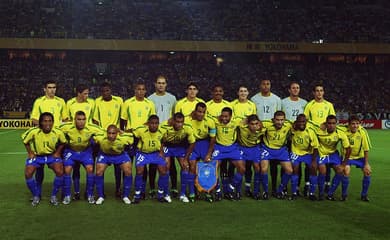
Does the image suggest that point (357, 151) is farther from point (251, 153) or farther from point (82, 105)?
point (82, 105)

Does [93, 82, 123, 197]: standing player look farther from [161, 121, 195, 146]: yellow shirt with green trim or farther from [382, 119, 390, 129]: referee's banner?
[382, 119, 390, 129]: referee's banner

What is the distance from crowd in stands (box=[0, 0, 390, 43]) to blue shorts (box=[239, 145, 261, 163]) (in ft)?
86.8

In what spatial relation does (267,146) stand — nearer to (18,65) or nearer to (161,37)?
(161,37)

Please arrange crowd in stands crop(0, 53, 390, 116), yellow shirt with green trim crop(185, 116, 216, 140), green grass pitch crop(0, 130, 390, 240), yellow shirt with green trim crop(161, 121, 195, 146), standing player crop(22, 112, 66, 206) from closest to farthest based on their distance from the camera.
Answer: green grass pitch crop(0, 130, 390, 240) < standing player crop(22, 112, 66, 206) < yellow shirt with green trim crop(161, 121, 195, 146) < yellow shirt with green trim crop(185, 116, 216, 140) < crowd in stands crop(0, 53, 390, 116)

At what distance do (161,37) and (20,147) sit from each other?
19.0m

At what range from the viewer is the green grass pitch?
5832mm

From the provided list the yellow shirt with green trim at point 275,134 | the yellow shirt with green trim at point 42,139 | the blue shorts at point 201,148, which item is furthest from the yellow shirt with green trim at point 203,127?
the yellow shirt with green trim at point 42,139

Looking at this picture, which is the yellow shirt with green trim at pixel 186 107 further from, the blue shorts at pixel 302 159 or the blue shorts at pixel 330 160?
the blue shorts at pixel 330 160

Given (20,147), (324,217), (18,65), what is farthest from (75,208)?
(18,65)

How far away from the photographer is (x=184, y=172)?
7.93m

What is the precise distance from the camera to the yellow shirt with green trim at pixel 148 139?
7.78 meters

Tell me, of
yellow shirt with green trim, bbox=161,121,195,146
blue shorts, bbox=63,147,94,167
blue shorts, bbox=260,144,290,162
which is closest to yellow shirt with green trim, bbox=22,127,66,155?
blue shorts, bbox=63,147,94,167

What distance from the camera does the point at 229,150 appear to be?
26.6 ft

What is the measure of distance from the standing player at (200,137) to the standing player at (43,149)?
2.05 m
